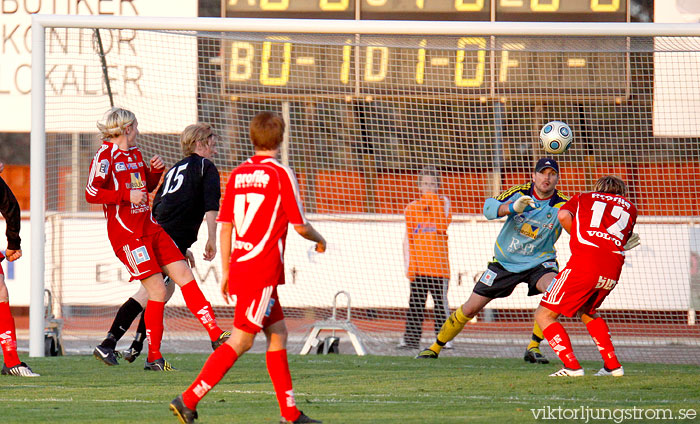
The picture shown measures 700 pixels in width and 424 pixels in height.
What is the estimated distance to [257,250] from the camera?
15.7 feet

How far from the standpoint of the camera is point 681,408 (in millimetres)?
5621

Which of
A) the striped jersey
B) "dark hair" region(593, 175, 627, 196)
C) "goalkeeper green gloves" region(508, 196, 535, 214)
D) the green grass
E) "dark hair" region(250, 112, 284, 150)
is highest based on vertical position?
"dark hair" region(250, 112, 284, 150)

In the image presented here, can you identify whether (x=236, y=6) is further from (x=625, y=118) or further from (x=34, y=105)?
(x=625, y=118)

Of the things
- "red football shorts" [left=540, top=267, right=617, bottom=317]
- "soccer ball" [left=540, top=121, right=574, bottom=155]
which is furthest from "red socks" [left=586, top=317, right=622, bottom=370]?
"soccer ball" [left=540, top=121, right=574, bottom=155]

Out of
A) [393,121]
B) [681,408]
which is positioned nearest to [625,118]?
[393,121]

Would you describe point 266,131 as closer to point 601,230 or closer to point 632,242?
point 601,230

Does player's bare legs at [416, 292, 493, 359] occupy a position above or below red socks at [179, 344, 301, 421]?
below

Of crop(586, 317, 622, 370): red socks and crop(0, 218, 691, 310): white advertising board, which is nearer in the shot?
crop(586, 317, 622, 370): red socks

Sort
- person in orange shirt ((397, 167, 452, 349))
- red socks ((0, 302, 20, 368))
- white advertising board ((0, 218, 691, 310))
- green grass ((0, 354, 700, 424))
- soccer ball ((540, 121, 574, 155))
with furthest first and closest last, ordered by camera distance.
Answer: white advertising board ((0, 218, 691, 310))
person in orange shirt ((397, 167, 452, 349))
soccer ball ((540, 121, 574, 155))
red socks ((0, 302, 20, 368))
green grass ((0, 354, 700, 424))

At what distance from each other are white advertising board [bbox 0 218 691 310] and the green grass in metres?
2.56

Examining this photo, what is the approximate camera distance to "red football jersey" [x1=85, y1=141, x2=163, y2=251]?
6.95m

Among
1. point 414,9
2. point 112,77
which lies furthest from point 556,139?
point 112,77

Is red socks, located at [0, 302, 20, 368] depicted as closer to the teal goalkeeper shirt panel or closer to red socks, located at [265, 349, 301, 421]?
red socks, located at [265, 349, 301, 421]

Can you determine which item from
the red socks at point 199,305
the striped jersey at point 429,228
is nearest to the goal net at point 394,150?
the striped jersey at point 429,228
